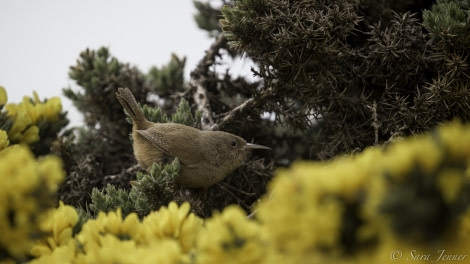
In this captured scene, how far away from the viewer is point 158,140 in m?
3.18

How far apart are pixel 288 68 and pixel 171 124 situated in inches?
33.6

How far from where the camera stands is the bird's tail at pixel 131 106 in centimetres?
328

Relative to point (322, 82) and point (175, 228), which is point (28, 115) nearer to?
point (322, 82)

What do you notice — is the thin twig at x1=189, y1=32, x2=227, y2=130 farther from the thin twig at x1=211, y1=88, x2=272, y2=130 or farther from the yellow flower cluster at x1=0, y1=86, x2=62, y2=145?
the yellow flower cluster at x1=0, y1=86, x2=62, y2=145

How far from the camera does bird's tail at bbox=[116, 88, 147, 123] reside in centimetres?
328

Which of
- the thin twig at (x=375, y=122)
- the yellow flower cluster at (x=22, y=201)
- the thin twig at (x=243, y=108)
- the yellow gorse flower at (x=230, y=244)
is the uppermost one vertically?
the thin twig at (x=243, y=108)

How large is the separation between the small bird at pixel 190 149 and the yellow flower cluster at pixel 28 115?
43 cm

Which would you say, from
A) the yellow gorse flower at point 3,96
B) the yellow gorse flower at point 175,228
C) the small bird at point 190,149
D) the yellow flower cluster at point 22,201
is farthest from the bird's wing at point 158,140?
the yellow flower cluster at point 22,201

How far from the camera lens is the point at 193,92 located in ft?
11.5

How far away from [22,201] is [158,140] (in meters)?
1.92

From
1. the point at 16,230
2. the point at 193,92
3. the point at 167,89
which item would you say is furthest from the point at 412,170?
the point at 167,89

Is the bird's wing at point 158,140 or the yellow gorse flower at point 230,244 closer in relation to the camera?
the yellow gorse flower at point 230,244

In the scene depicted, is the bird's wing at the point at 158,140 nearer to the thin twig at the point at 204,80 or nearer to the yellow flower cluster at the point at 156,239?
the thin twig at the point at 204,80

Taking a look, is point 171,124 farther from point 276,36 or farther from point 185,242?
point 185,242
